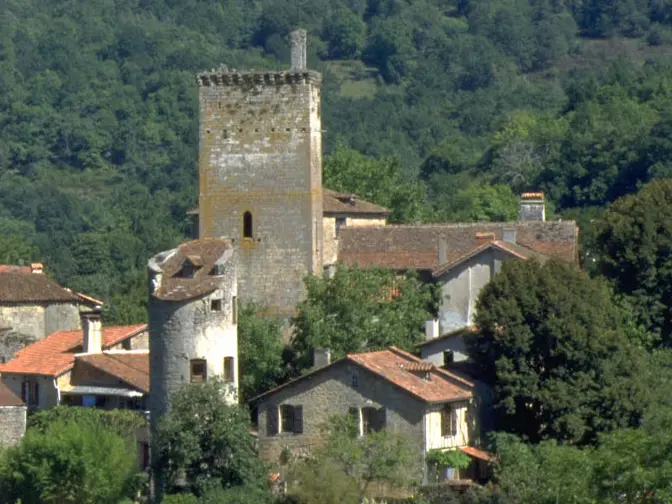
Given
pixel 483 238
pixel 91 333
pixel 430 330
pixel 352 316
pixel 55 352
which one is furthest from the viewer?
pixel 483 238

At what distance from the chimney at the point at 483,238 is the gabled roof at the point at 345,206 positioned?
376 centimetres

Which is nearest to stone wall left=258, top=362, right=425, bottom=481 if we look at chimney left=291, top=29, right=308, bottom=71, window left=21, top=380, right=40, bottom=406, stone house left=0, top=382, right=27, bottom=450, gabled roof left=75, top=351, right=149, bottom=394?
gabled roof left=75, top=351, right=149, bottom=394

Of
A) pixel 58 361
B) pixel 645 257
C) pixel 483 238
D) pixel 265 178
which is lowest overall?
pixel 58 361

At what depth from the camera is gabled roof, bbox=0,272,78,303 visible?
63.0 metres

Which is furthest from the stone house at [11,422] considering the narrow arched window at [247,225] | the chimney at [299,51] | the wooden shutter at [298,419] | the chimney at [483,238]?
the chimney at [483,238]

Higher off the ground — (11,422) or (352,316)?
(352,316)

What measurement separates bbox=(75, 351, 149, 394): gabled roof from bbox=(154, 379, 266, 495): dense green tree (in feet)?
17.2

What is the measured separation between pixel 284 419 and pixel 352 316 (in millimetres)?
4320

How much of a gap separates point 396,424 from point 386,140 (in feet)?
327

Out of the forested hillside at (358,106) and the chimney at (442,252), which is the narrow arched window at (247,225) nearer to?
the chimney at (442,252)

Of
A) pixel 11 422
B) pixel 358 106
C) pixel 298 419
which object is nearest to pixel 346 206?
pixel 11 422

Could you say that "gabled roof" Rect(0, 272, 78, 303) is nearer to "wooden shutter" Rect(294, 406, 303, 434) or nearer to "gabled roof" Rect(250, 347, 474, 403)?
"gabled roof" Rect(250, 347, 474, 403)

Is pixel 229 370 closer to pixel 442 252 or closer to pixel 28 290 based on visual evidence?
pixel 442 252

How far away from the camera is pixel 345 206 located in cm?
6219
